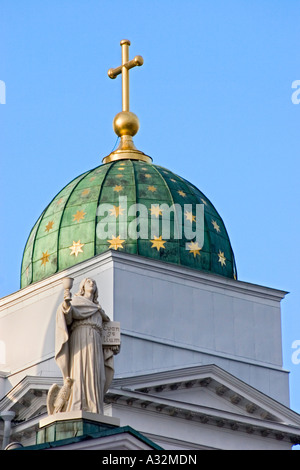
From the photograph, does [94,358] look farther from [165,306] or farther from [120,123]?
[120,123]

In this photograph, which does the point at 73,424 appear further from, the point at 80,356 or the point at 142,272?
the point at 142,272

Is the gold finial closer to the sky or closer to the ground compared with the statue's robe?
closer to the sky

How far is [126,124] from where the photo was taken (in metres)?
54.8

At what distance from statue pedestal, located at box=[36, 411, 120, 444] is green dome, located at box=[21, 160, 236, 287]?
75.8 ft

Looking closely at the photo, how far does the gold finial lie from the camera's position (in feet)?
176

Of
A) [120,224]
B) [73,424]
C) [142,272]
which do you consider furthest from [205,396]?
[73,424]

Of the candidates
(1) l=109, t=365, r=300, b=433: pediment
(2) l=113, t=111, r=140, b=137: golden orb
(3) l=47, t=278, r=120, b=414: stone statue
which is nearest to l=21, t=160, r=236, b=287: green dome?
(2) l=113, t=111, r=140, b=137: golden orb

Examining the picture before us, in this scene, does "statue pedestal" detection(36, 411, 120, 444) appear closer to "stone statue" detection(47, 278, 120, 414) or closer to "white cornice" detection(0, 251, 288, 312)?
"stone statue" detection(47, 278, 120, 414)

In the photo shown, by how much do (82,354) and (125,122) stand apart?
28517 millimetres

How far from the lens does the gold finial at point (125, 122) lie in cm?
5356

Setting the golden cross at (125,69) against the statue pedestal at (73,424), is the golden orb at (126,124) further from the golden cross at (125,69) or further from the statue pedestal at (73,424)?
the statue pedestal at (73,424)

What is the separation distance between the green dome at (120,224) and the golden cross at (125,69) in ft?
12.8

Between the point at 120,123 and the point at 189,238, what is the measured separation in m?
6.37

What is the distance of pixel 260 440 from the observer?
46.9 metres
